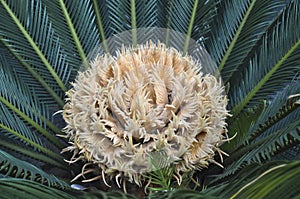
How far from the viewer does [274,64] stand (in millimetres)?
1741

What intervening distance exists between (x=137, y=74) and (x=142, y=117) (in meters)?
0.18

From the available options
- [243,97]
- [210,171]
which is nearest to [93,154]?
[210,171]

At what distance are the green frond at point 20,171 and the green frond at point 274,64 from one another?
2.43ft

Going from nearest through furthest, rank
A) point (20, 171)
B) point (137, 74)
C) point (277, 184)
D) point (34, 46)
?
point (277, 184)
point (20, 171)
point (137, 74)
point (34, 46)

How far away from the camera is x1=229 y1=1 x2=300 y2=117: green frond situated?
5.63 feet

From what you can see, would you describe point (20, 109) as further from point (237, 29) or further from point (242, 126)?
point (237, 29)

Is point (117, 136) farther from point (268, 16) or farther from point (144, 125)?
point (268, 16)

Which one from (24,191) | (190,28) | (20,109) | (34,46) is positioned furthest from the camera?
(190,28)

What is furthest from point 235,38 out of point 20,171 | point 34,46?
point 20,171

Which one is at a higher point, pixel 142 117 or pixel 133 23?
pixel 133 23

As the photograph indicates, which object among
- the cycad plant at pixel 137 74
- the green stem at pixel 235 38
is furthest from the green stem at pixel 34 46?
the green stem at pixel 235 38

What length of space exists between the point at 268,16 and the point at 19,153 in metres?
Result: 1.03

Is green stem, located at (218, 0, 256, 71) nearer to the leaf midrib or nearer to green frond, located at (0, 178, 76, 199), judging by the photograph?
the leaf midrib

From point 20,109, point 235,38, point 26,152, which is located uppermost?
point 235,38
